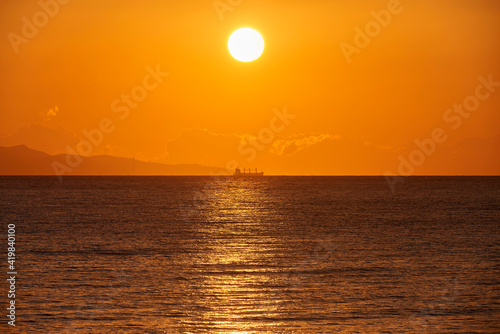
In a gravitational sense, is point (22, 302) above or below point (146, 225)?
below

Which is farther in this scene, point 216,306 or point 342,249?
point 342,249

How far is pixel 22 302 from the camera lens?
3753 centimetres

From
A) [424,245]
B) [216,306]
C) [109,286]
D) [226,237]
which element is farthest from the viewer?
[226,237]

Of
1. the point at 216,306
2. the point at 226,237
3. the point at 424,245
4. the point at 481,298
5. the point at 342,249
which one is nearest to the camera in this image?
the point at 216,306

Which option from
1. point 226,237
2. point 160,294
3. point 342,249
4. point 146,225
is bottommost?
point 160,294

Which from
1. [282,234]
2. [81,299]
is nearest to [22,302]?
[81,299]

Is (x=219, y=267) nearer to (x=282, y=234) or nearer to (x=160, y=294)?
(x=160, y=294)

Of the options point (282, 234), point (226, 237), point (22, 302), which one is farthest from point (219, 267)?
point (282, 234)

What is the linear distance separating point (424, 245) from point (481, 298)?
2951 cm

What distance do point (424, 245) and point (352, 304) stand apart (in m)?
33.8

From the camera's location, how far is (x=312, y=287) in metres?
43.6

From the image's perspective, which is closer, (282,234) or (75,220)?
(282,234)

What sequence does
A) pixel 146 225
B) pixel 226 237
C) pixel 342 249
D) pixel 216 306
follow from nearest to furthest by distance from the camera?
pixel 216 306 → pixel 342 249 → pixel 226 237 → pixel 146 225

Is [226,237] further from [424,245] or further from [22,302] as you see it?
[22,302]
